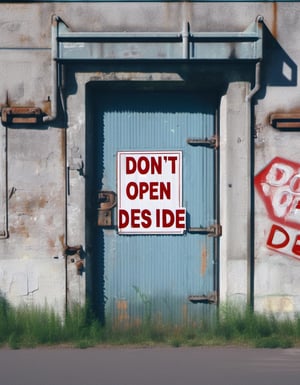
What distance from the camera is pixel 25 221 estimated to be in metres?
9.91

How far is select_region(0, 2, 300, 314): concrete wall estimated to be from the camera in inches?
388

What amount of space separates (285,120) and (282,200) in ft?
2.94

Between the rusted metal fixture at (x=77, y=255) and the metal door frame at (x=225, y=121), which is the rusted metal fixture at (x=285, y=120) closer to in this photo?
the metal door frame at (x=225, y=121)

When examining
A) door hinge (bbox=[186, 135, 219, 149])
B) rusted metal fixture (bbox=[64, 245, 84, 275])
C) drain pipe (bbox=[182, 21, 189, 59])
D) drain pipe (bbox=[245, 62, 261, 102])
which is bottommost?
rusted metal fixture (bbox=[64, 245, 84, 275])

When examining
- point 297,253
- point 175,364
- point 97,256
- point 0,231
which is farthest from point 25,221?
point 297,253

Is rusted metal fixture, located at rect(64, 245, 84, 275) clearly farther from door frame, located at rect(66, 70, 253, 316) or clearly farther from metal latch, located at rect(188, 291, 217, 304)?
metal latch, located at rect(188, 291, 217, 304)

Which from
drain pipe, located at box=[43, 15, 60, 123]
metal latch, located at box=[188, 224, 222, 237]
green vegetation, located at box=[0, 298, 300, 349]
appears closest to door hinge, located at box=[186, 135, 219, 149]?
metal latch, located at box=[188, 224, 222, 237]

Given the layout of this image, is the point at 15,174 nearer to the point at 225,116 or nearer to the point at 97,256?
the point at 97,256

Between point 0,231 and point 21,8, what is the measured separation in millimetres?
2499

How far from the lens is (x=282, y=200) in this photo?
9.95 meters

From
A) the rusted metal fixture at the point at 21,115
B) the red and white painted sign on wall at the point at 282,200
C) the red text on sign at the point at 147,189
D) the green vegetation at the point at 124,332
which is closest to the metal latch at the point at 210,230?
the red text on sign at the point at 147,189

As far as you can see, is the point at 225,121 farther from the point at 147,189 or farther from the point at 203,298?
the point at 203,298

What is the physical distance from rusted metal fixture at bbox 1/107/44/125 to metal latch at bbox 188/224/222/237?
7.07 ft

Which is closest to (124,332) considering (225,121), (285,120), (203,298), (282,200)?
(203,298)
